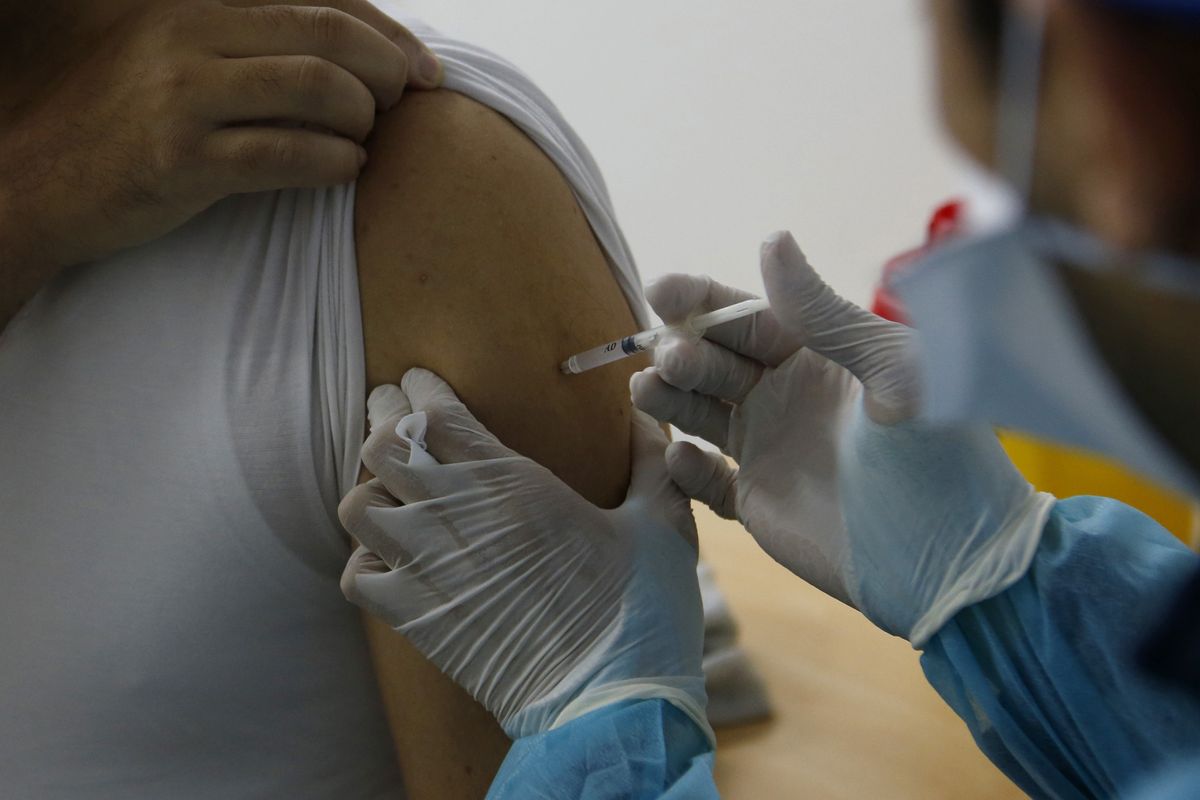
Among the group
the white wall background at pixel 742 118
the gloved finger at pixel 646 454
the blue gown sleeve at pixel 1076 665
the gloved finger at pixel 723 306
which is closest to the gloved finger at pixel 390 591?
the gloved finger at pixel 646 454

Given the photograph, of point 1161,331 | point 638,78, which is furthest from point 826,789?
point 638,78

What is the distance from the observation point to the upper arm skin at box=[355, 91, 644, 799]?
95cm

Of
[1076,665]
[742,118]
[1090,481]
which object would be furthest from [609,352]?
[742,118]

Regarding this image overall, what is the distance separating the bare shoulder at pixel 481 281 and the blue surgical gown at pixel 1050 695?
0.84 feet

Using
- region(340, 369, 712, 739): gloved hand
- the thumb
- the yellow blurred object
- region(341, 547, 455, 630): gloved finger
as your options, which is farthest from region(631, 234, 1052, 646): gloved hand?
the yellow blurred object

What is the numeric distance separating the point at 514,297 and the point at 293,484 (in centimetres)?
27

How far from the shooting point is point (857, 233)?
2242mm

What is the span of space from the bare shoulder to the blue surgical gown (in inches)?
10.1

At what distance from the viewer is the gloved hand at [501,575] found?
0.91 m

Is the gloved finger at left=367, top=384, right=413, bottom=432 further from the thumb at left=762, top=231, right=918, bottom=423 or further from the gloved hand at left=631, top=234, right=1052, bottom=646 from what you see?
the thumb at left=762, top=231, right=918, bottom=423

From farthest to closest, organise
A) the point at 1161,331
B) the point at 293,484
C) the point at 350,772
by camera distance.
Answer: the point at 350,772 < the point at 293,484 < the point at 1161,331

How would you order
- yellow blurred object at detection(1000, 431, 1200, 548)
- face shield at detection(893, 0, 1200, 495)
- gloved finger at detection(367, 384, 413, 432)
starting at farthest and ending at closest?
yellow blurred object at detection(1000, 431, 1200, 548)
gloved finger at detection(367, 384, 413, 432)
face shield at detection(893, 0, 1200, 495)

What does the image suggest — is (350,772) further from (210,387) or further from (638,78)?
(638,78)

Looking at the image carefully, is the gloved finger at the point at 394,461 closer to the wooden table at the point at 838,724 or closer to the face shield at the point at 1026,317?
the face shield at the point at 1026,317
